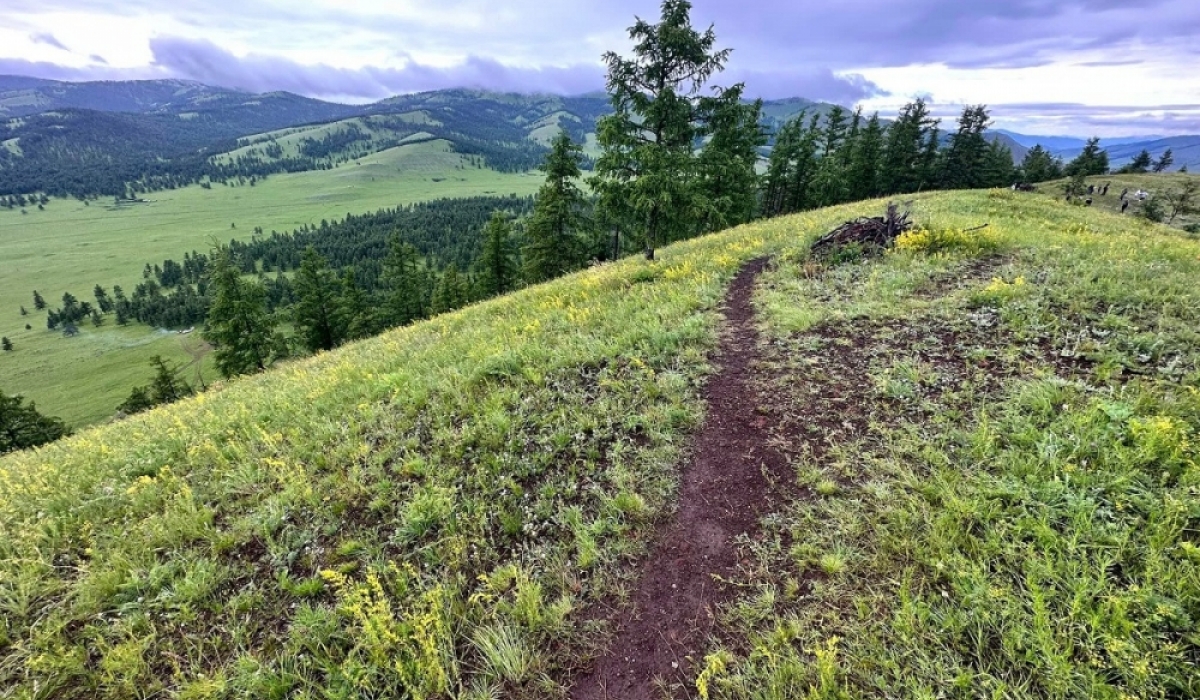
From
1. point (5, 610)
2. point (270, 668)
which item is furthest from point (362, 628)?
point (5, 610)

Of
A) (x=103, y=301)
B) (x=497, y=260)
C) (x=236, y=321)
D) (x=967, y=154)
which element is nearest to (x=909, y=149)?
(x=967, y=154)

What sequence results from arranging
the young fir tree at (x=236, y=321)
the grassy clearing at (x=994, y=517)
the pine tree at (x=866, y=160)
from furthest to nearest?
the pine tree at (x=866, y=160) < the young fir tree at (x=236, y=321) < the grassy clearing at (x=994, y=517)

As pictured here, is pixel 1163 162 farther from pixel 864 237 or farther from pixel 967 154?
pixel 864 237

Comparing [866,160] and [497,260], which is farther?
[866,160]

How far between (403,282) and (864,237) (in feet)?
131

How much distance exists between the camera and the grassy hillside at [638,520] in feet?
12.9

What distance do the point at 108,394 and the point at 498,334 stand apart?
118845mm

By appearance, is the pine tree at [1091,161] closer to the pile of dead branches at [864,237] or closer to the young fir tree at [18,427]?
the pile of dead branches at [864,237]

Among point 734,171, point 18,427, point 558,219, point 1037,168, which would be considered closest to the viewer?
point 734,171

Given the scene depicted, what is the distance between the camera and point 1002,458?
17.4ft

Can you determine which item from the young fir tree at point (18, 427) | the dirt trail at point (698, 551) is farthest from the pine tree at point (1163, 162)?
the young fir tree at point (18, 427)

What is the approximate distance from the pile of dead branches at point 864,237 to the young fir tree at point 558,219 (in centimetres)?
2113

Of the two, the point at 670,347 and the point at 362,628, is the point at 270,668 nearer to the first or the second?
the point at 362,628

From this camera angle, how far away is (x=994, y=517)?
15.5 ft
